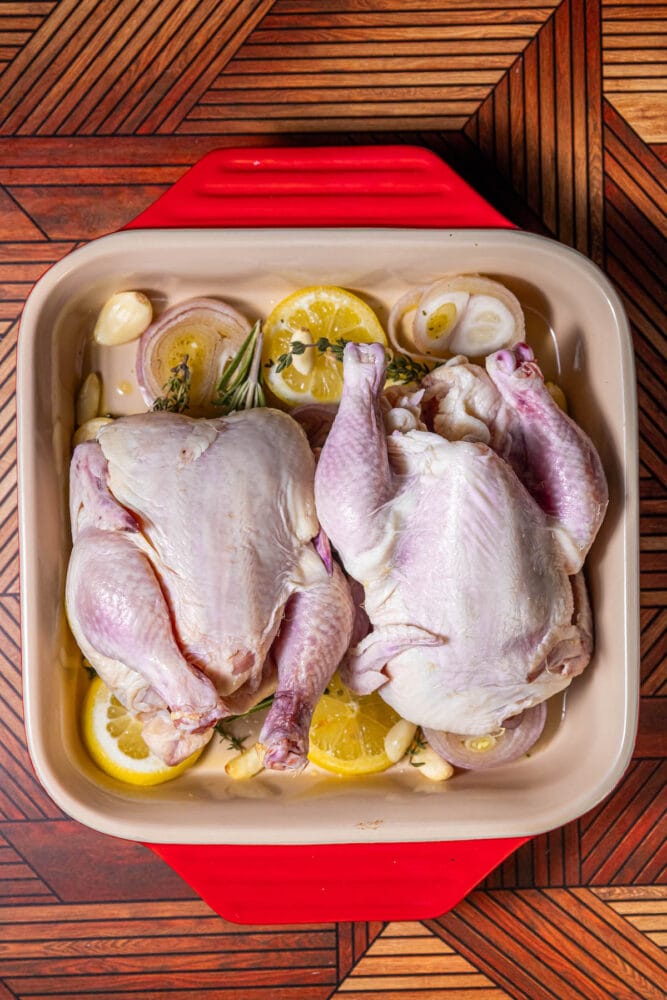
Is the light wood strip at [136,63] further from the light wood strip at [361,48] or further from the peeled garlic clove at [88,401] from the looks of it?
the peeled garlic clove at [88,401]

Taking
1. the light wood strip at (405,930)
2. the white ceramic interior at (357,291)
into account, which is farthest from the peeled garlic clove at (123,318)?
the light wood strip at (405,930)

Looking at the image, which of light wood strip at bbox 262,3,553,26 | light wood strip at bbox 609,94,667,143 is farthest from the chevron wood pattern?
light wood strip at bbox 262,3,553,26

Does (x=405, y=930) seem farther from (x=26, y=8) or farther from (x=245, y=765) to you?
(x=26, y=8)

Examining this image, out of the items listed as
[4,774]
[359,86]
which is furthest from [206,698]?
[359,86]

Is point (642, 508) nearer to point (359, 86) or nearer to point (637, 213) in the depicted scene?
point (637, 213)

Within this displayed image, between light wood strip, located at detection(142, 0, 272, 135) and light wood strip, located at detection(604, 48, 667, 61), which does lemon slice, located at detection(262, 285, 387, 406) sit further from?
light wood strip, located at detection(604, 48, 667, 61)

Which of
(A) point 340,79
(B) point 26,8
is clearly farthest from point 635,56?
(B) point 26,8
